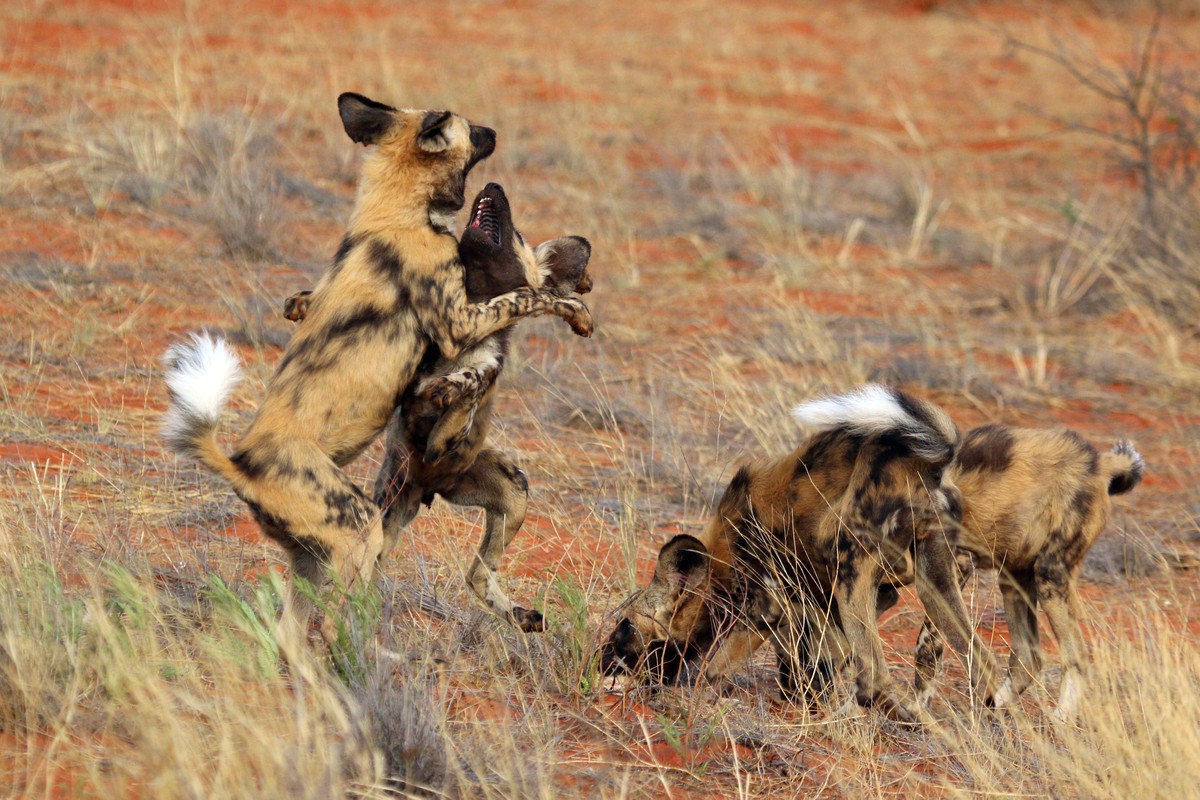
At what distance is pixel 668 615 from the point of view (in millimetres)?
4336

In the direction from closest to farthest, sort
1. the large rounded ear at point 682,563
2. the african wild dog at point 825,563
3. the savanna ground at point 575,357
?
the savanna ground at point 575,357, the african wild dog at point 825,563, the large rounded ear at point 682,563

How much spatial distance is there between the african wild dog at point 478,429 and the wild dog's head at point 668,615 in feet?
0.99

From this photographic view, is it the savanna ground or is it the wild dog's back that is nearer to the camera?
the savanna ground

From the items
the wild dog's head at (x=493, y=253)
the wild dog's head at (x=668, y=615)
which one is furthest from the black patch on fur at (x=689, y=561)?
the wild dog's head at (x=493, y=253)

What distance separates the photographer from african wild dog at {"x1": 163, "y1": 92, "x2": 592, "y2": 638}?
3623 millimetres

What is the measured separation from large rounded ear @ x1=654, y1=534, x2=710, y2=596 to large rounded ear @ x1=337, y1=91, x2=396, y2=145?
1.43m

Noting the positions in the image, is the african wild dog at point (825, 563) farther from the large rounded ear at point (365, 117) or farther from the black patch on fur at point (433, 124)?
the large rounded ear at point (365, 117)

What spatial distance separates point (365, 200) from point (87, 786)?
1.85 meters

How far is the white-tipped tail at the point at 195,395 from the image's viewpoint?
142 inches

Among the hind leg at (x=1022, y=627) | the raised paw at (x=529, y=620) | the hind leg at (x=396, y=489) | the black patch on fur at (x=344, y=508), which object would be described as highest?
the black patch on fur at (x=344, y=508)

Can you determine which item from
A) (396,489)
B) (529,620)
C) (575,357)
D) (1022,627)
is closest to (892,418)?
(1022,627)

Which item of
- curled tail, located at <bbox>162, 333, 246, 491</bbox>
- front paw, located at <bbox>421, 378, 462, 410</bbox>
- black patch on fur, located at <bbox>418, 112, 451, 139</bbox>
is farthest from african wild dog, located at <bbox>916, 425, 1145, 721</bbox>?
curled tail, located at <bbox>162, 333, 246, 491</bbox>

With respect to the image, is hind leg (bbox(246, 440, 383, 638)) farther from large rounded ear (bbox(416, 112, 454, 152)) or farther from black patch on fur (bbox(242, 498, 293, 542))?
large rounded ear (bbox(416, 112, 454, 152))

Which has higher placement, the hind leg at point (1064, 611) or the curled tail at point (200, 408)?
the curled tail at point (200, 408)
